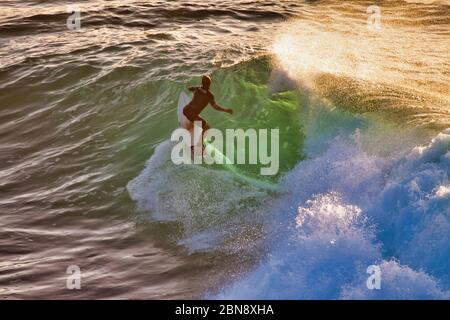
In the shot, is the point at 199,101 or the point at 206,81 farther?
the point at 199,101

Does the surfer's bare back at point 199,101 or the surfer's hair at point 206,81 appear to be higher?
the surfer's hair at point 206,81

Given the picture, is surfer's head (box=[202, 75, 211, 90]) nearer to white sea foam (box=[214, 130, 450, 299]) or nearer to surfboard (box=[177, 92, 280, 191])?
surfboard (box=[177, 92, 280, 191])

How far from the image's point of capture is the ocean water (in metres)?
9.57

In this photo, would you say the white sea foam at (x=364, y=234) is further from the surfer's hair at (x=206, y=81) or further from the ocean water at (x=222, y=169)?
the surfer's hair at (x=206, y=81)

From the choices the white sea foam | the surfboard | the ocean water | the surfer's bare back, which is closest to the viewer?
the white sea foam

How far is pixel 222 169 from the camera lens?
12734 mm

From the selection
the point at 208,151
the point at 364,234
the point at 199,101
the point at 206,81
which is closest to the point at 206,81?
the point at 206,81

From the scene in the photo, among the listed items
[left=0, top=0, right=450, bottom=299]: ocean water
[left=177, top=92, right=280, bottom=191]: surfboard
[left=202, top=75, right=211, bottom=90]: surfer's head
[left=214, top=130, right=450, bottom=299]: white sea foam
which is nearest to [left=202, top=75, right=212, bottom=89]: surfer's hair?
[left=202, top=75, right=211, bottom=90]: surfer's head

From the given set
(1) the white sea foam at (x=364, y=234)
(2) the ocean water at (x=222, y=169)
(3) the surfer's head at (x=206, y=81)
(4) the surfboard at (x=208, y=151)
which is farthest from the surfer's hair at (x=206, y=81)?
(1) the white sea foam at (x=364, y=234)

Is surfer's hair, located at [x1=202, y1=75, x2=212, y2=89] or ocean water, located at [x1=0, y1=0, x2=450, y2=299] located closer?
ocean water, located at [x1=0, y1=0, x2=450, y2=299]

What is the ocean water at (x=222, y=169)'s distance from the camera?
9.57 metres

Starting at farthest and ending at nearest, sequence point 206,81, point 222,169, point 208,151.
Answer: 1. point 208,151
2. point 222,169
3. point 206,81

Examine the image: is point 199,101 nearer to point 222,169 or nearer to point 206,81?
point 206,81
